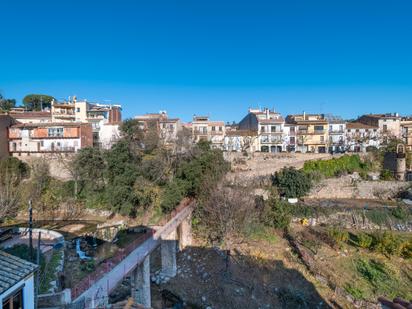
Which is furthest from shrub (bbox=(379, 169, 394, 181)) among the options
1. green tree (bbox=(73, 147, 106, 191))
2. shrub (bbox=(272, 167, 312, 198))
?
green tree (bbox=(73, 147, 106, 191))

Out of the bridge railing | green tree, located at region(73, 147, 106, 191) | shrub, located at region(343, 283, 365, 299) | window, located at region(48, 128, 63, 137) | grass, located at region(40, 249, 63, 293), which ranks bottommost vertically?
shrub, located at region(343, 283, 365, 299)

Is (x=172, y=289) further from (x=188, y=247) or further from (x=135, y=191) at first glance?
(x=135, y=191)

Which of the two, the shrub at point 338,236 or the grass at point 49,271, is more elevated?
the grass at point 49,271

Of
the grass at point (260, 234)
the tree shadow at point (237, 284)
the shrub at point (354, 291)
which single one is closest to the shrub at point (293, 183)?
the grass at point (260, 234)

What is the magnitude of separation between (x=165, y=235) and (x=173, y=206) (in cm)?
420

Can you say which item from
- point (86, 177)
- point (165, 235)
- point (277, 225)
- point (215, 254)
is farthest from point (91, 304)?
point (86, 177)

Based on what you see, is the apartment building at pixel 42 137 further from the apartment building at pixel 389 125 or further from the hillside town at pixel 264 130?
the apartment building at pixel 389 125

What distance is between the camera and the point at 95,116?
52.0 metres

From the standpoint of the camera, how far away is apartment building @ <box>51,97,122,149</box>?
1889 inches

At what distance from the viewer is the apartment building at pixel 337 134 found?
52219mm

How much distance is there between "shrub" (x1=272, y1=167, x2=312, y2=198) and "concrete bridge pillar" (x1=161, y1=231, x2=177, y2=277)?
1824 centimetres

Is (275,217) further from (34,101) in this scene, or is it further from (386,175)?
(34,101)

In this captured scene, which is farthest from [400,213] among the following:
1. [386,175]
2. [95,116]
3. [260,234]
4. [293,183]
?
[95,116]

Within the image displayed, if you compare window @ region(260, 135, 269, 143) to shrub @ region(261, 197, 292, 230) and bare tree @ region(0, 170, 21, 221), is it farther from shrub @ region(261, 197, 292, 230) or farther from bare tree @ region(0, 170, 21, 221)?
bare tree @ region(0, 170, 21, 221)
